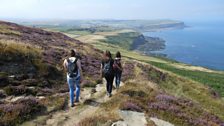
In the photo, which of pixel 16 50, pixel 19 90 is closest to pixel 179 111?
pixel 19 90

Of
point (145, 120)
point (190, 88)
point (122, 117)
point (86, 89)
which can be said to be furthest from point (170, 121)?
point (190, 88)

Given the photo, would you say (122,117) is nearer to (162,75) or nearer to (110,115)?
(110,115)

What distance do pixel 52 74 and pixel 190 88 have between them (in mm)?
21953

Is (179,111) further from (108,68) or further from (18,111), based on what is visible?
(18,111)

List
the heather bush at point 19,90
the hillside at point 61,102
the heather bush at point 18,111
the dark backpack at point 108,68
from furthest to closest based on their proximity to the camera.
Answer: the dark backpack at point 108,68 → the heather bush at point 19,90 → the hillside at point 61,102 → the heather bush at point 18,111

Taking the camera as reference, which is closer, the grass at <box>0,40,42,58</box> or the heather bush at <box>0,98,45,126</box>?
the heather bush at <box>0,98,45,126</box>

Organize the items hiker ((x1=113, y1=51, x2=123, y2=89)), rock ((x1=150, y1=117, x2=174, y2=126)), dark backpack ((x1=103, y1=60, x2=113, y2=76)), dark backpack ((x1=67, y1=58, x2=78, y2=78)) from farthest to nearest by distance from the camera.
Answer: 1. hiker ((x1=113, y1=51, x2=123, y2=89))
2. dark backpack ((x1=103, y1=60, x2=113, y2=76))
3. dark backpack ((x1=67, y1=58, x2=78, y2=78))
4. rock ((x1=150, y1=117, x2=174, y2=126))

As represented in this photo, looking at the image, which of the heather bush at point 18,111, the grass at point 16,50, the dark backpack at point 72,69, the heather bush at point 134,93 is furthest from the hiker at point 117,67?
the heather bush at point 18,111

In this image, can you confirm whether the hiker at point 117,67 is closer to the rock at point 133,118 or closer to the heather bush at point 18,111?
the rock at point 133,118

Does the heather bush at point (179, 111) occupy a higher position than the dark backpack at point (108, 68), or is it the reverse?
the dark backpack at point (108, 68)

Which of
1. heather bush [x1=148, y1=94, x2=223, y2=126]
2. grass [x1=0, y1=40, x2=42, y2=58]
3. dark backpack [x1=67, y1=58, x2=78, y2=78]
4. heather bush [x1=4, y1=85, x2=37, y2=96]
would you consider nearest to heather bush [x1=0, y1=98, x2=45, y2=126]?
heather bush [x1=4, y1=85, x2=37, y2=96]

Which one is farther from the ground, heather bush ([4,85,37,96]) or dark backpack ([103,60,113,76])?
dark backpack ([103,60,113,76])

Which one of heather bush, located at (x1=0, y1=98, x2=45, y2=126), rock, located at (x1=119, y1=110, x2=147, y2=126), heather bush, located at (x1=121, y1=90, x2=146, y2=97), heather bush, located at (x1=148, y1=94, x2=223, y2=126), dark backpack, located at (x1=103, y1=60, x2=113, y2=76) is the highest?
dark backpack, located at (x1=103, y1=60, x2=113, y2=76)

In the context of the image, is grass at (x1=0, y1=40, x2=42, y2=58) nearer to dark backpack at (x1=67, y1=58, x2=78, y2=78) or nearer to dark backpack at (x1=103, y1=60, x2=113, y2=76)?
dark backpack at (x1=67, y1=58, x2=78, y2=78)
